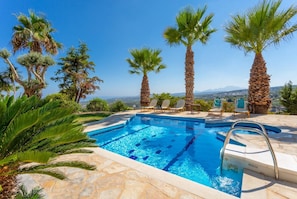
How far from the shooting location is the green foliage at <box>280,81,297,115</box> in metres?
11.4

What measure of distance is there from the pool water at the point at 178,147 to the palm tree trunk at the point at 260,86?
4.04 m

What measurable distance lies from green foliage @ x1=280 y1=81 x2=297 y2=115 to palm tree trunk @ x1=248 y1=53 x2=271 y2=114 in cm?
298

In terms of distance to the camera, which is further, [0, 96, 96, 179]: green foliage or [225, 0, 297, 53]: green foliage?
[225, 0, 297, 53]: green foliage

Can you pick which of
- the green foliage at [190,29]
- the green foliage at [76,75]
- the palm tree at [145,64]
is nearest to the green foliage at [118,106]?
the palm tree at [145,64]

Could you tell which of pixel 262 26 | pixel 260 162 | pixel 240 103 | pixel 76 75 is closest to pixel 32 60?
pixel 76 75

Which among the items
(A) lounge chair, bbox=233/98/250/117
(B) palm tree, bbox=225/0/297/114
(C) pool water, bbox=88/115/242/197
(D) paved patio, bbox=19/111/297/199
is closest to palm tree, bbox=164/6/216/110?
(B) palm tree, bbox=225/0/297/114

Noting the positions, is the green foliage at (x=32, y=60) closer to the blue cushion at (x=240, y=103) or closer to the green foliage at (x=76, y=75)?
the green foliage at (x=76, y=75)

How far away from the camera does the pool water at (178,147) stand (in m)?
3.75

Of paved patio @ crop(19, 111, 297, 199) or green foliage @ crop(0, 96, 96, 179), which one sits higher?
green foliage @ crop(0, 96, 96, 179)

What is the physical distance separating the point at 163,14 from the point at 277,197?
14.2 meters

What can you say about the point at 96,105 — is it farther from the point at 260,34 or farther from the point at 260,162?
the point at 260,162

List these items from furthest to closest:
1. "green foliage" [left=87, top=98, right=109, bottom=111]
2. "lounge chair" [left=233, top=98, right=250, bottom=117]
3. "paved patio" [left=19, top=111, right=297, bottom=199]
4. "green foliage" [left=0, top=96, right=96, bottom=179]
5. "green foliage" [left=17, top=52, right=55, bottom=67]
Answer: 1. "green foliage" [left=87, top=98, right=109, bottom=111]
2. "green foliage" [left=17, top=52, right=55, bottom=67]
3. "lounge chair" [left=233, top=98, right=250, bottom=117]
4. "paved patio" [left=19, top=111, right=297, bottom=199]
5. "green foliage" [left=0, top=96, right=96, bottom=179]

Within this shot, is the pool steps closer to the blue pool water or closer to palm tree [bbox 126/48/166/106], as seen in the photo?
the blue pool water

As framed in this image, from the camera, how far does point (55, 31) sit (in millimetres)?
14133
